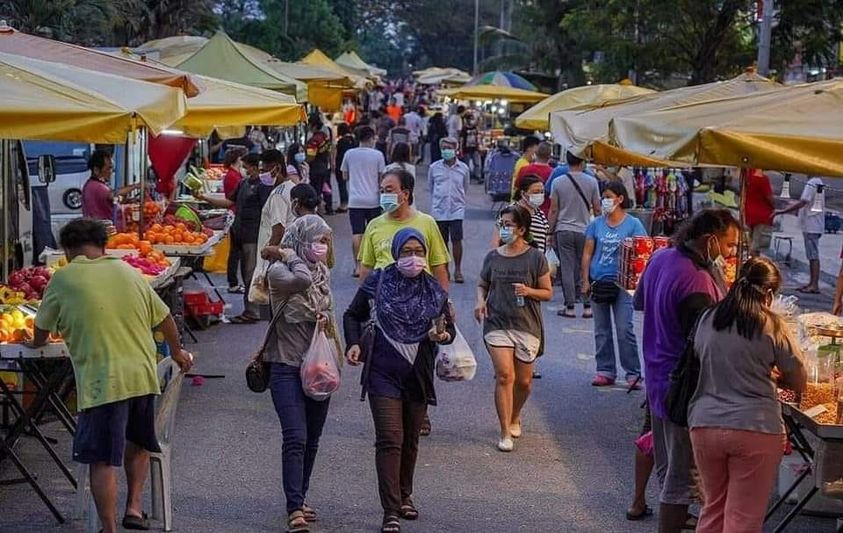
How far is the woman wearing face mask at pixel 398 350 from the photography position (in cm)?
686

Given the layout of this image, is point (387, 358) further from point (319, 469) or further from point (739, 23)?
point (739, 23)

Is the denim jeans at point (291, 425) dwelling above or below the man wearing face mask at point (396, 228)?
below

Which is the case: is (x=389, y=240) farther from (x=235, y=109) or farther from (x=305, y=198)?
(x=235, y=109)

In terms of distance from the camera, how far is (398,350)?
6887 millimetres

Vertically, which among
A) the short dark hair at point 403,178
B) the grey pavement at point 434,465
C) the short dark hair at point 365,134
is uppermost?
the short dark hair at point 403,178

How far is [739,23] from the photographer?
80.1 feet

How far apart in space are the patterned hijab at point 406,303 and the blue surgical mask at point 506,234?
1.76 m

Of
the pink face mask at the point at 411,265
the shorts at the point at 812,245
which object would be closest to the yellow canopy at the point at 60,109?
the pink face mask at the point at 411,265

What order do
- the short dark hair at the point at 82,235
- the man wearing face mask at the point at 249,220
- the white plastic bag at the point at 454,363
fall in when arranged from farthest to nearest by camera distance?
1. the man wearing face mask at the point at 249,220
2. the white plastic bag at the point at 454,363
3. the short dark hair at the point at 82,235

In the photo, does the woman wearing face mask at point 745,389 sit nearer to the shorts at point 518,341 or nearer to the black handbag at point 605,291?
the shorts at point 518,341

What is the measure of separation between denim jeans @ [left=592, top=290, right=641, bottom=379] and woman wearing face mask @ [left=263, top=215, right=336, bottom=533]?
4.13 m

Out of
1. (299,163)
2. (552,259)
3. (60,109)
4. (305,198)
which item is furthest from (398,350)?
(299,163)

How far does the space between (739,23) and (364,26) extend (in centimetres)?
6675

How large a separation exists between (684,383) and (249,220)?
806cm
